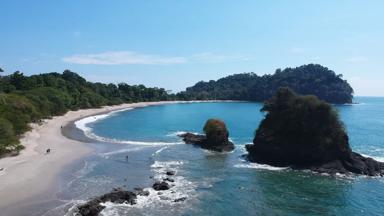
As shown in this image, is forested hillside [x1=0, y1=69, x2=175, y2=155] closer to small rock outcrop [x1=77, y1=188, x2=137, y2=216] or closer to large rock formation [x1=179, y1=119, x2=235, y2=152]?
small rock outcrop [x1=77, y1=188, x2=137, y2=216]

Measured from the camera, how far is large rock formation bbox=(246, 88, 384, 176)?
191ft

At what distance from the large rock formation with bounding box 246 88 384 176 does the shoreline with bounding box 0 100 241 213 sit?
29.0m

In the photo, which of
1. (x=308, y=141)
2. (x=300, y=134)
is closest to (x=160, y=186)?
(x=300, y=134)

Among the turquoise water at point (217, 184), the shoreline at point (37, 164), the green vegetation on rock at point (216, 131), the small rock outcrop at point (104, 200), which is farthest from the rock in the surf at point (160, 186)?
the green vegetation on rock at point (216, 131)

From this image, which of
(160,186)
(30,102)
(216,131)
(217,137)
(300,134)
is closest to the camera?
(160,186)

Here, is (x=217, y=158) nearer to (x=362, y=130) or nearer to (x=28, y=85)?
(x=362, y=130)

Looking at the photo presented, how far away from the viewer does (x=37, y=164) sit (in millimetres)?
57062

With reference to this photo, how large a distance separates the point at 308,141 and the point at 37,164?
3827 centimetres

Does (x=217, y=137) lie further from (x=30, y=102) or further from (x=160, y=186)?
(x=30, y=102)

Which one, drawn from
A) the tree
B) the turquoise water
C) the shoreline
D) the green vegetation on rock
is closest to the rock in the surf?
the turquoise water

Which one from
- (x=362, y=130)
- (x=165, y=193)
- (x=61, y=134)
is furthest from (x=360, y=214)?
(x=362, y=130)

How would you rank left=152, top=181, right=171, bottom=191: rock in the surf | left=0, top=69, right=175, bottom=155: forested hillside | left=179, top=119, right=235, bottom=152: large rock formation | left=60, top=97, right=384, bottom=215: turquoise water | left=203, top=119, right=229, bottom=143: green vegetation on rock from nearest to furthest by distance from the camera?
left=60, top=97, right=384, bottom=215: turquoise water, left=152, top=181, right=171, bottom=191: rock in the surf, left=0, top=69, right=175, bottom=155: forested hillside, left=179, top=119, right=235, bottom=152: large rock formation, left=203, top=119, right=229, bottom=143: green vegetation on rock

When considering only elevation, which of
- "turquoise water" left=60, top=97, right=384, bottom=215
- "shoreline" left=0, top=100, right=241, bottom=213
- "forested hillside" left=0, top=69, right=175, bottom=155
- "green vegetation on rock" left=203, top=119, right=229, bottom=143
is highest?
"forested hillside" left=0, top=69, right=175, bottom=155

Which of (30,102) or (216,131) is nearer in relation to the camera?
(216,131)
